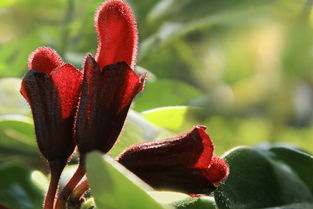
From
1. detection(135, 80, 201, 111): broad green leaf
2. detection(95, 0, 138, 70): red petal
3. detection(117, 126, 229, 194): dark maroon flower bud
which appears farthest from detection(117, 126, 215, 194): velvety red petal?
detection(135, 80, 201, 111): broad green leaf

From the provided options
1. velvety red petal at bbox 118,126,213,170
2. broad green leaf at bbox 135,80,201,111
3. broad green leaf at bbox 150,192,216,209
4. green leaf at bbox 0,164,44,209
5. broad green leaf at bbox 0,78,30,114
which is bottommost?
green leaf at bbox 0,164,44,209

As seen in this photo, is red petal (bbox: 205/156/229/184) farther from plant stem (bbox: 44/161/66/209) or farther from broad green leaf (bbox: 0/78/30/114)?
broad green leaf (bbox: 0/78/30/114)

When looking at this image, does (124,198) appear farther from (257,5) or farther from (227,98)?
(227,98)

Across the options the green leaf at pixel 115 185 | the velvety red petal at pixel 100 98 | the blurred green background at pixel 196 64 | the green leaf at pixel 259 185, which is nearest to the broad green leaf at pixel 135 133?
the blurred green background at pixel 196 64

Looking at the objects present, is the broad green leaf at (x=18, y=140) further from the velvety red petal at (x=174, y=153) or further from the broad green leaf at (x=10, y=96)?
the velvety red petal at (x=174, y=153)

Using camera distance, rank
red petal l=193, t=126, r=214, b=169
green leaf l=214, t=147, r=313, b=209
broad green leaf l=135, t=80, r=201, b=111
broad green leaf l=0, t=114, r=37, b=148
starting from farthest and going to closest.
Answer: broad green leaf l=135, t=80, r=201, b=111 < broad green leaf l=0, t=114, r=37, b=148 < green leaf l=214, t=147, r=313, b=209 < red petal l=193, t=126, r=214, b=169
